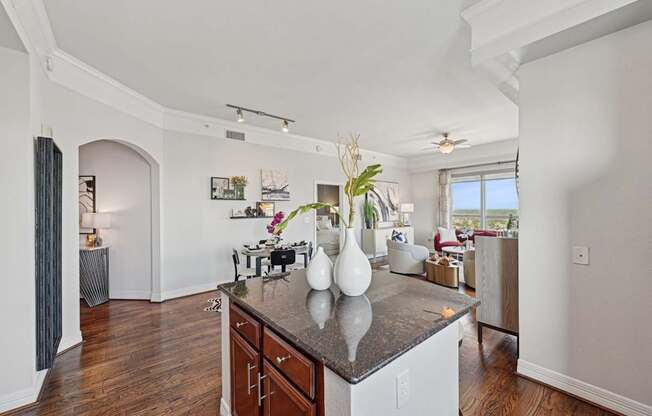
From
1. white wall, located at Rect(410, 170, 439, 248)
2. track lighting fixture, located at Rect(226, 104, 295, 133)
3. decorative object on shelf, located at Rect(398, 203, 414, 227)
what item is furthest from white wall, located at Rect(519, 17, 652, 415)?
white wall, located at Rect(410, 170, 439, 248)

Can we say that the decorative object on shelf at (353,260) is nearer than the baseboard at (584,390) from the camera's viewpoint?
Yes

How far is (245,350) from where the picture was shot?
5.04 feet

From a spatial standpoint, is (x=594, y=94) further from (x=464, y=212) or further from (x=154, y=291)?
(x=464, y=212)

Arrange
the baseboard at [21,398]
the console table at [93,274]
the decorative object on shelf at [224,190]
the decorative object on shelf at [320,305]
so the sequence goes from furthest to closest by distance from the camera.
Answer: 1. the decorative object on shelf at [224,190]
2. the console table at [93,274]
3. the baseboard at [21,398]
4. the decorative object on shelf at [320,305]

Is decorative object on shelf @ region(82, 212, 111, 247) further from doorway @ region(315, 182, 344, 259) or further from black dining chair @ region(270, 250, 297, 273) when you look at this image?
doorway @ region(315, 182, 344, 259)

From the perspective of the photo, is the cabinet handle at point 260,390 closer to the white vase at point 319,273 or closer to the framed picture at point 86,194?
the white vase at point 319,273

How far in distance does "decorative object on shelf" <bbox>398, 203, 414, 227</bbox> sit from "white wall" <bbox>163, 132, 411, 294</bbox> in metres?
3.67

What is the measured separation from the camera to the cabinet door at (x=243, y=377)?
1460 mm

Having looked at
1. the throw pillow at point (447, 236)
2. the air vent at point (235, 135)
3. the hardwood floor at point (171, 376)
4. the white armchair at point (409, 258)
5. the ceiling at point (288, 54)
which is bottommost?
the hardwood floor at point (171, 376)

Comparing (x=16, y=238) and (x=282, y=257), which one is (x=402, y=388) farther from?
(x=282, y=257)

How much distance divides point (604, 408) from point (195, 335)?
3530mm

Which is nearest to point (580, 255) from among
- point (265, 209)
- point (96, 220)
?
point (265, 209)

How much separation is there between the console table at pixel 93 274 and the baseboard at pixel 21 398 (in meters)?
2.20

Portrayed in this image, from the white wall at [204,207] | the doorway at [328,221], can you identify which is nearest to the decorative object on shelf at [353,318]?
the white wall at [204,207]
